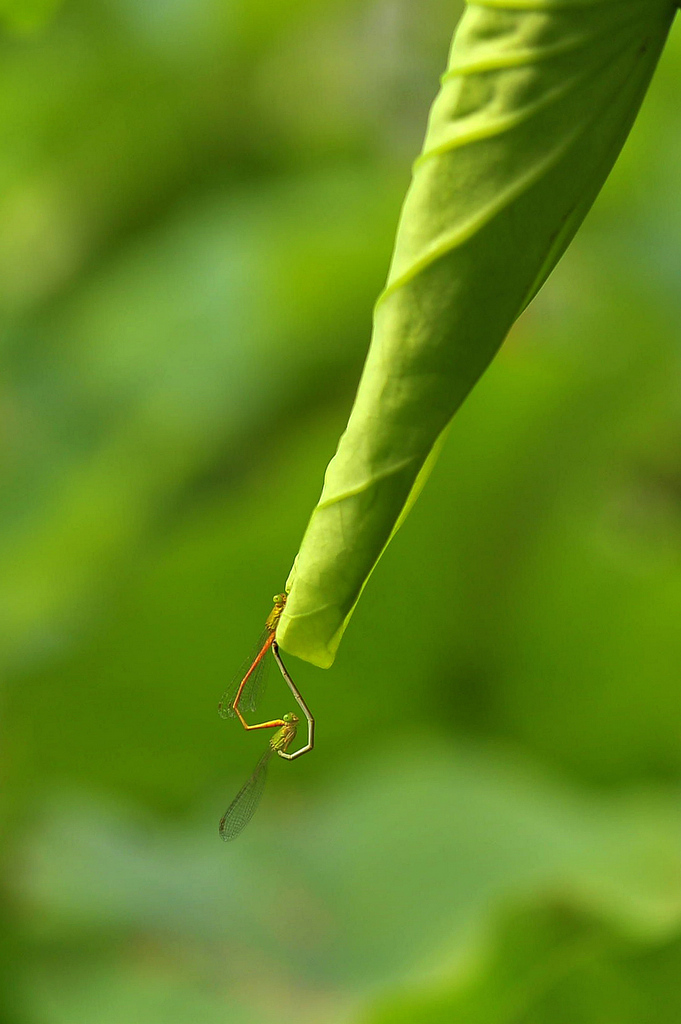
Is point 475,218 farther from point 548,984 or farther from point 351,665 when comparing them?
point 351,665

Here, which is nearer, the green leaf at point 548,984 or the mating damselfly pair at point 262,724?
the mating damselfly pair at point 262,724

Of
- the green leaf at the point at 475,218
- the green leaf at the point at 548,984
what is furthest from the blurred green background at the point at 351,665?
the green leaf at the point at 475,218

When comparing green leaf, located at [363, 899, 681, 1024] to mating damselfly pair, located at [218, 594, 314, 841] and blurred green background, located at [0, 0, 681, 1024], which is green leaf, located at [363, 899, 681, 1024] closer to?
blurred green background, located at [0, 0, 681, 1024]

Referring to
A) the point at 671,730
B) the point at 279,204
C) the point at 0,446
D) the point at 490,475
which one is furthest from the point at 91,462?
the point at 671,730

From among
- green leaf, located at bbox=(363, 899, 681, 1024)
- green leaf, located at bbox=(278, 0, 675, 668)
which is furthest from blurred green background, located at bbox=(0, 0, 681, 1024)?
green leaf, located at bbox=(278, 0, 675, 668)

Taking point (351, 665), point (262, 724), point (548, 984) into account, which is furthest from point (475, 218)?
point (351, 665)

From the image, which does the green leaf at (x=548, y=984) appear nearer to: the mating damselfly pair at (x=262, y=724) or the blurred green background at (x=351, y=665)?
the blurred green background at (x=351, y=665)
